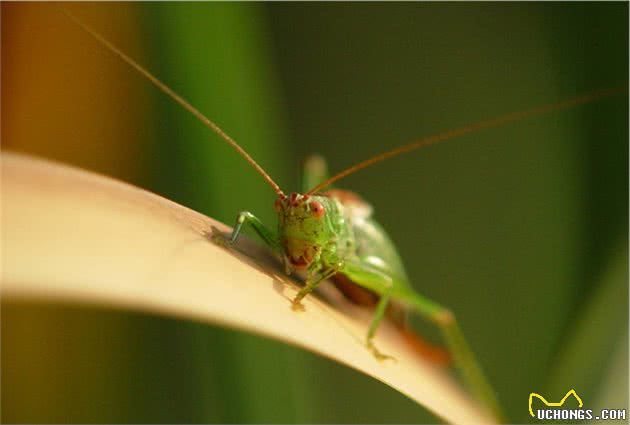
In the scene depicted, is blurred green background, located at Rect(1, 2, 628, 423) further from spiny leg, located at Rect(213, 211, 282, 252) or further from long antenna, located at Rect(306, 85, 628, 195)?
long antenna, located at Rect(306, 85, 628, 195)

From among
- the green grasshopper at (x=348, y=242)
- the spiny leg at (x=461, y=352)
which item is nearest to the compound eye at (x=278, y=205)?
the green grasshopper at (x=348, y=242)

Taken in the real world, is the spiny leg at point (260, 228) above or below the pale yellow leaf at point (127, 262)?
below

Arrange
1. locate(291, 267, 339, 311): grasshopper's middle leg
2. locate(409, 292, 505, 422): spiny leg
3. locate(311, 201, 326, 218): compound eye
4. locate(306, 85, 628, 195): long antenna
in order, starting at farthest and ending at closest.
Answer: locate(409, 292, 505, 422): spiny leg → locate(311, 201, 326, 218): compound eye → locate(306, 85, 628, 195): long antenna → locate(291, 267, 339, 311): grasshopper's middle leg

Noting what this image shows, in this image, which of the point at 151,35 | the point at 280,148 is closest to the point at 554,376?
the point at 280,148

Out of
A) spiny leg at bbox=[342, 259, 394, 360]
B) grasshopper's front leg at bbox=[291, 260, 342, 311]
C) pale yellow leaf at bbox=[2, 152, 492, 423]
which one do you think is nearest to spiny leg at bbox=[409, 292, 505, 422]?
spiny leg at bbox=[342, 259, 394, 360]

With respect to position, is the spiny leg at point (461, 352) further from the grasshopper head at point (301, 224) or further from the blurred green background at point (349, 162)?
the grasshopper head at point (301, 224)

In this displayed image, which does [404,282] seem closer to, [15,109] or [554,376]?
[554,376]

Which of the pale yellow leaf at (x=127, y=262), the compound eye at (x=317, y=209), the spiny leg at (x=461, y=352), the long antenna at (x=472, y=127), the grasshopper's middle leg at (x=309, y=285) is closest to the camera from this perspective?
the pale yellow leaf at (x=127, y=262)

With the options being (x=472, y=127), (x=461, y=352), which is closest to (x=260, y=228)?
(x=472, y=127)

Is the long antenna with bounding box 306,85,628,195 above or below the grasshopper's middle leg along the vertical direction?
above
